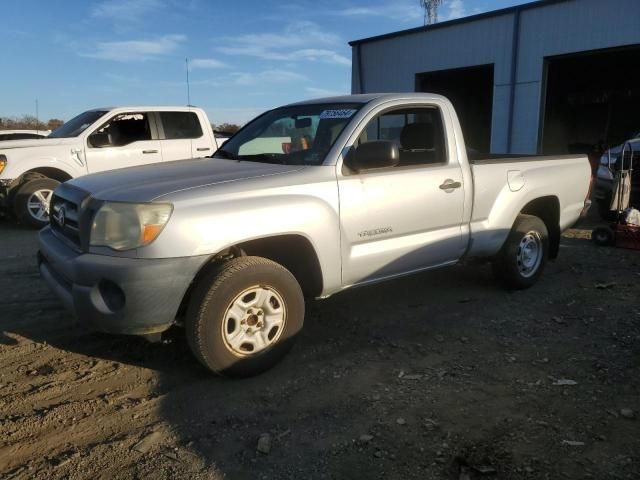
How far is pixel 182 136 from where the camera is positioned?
31.9 ft

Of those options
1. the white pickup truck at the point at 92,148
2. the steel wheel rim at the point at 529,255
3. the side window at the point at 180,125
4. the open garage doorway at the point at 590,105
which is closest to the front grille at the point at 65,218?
the steel wheel rim at the point at 529,255

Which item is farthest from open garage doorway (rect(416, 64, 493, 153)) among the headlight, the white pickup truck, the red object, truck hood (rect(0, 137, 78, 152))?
the headlight

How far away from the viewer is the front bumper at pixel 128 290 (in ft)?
9.79

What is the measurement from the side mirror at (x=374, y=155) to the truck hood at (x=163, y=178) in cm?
39

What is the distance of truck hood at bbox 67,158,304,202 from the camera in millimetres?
3188

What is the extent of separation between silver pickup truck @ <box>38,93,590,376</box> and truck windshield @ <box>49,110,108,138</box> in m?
5.28

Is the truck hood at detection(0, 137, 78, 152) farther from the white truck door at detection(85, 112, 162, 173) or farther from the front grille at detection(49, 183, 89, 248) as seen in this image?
the front grille at detection(49, 183, 89, 248)

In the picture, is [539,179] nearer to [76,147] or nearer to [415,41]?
[76,147]

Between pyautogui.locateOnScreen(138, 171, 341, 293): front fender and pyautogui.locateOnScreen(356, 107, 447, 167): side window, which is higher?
pyautogui.locateOnScreen(356, 107, 447, 167): side window

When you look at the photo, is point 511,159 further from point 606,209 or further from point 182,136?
point 182,136

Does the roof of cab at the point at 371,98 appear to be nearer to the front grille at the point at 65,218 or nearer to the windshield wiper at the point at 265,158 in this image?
the windshield wiper at the point at 265,158

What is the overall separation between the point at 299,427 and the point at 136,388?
1110 mm

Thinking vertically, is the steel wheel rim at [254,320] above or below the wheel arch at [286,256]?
below

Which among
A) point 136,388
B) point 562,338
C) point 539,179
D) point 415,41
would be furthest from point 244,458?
point 415,41
